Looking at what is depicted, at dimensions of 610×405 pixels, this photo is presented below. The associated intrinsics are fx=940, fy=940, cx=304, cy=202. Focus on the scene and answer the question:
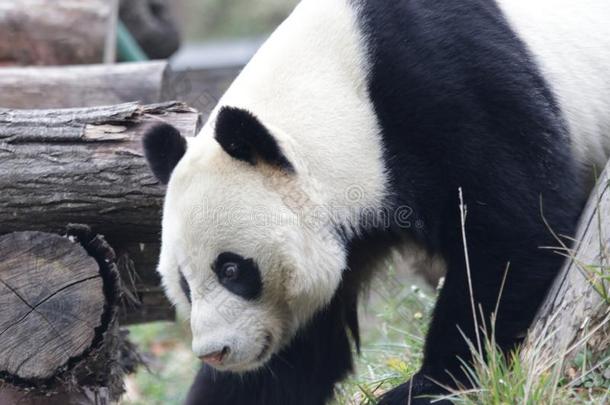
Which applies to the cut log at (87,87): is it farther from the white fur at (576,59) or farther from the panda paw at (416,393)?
the panda paw at (416,393)

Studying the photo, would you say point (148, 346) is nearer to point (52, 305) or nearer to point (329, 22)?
point (52, 305)

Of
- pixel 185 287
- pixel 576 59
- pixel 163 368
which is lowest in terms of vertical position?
pixel 163 368

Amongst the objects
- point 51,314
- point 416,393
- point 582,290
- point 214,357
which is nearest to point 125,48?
point 51,314

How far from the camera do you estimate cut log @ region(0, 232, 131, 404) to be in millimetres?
4168

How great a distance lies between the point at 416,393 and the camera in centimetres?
384

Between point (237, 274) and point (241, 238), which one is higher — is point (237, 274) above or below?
below

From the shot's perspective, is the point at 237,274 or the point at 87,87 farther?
the point at 87,87

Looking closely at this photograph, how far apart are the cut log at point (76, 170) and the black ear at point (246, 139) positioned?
75cm

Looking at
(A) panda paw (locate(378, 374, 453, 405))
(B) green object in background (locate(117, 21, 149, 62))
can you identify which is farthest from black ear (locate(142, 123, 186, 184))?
(B) green object in background (locate(117, 21, 149, 62))

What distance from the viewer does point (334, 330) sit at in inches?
180

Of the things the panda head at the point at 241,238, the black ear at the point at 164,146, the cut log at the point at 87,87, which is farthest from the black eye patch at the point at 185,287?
the cut log at the point at 87,87

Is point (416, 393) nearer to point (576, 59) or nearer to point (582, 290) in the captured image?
point (582, 290)

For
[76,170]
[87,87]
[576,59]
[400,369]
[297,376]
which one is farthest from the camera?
[87,87]

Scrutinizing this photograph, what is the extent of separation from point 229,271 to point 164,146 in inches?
24.5
